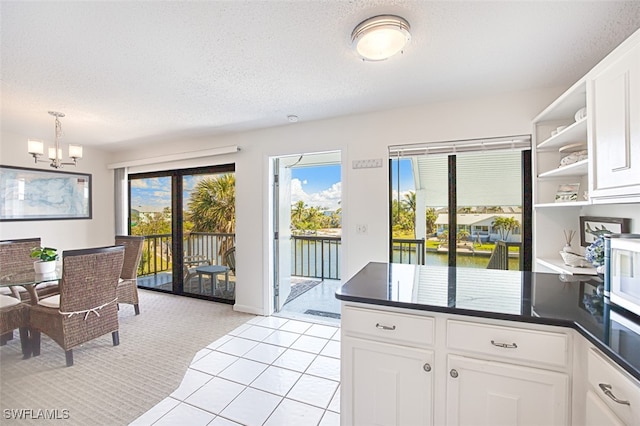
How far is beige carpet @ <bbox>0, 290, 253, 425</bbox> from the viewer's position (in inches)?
72.0

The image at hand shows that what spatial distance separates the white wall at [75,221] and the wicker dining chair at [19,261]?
96cm

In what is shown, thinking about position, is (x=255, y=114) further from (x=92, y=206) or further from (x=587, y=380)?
(x=92, y=206)

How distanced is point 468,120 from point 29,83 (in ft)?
12.7

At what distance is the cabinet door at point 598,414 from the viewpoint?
2.90 ft

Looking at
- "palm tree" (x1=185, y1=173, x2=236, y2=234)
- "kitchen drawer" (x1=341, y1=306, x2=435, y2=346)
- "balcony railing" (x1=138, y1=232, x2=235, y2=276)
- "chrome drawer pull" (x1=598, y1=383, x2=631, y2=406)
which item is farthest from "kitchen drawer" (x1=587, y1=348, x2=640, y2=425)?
"balcony railing" (x1=138, y1=232, x2=235, y2=276)

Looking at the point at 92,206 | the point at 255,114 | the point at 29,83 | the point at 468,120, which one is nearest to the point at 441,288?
the point at 468,120

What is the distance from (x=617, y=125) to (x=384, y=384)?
5.66 ft

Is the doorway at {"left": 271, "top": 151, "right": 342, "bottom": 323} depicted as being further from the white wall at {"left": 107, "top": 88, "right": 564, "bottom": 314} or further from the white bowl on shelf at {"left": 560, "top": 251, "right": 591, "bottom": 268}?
the white bowl on shelf at {"left": 560, "top": 251, "right": 591, "bottom": 268}

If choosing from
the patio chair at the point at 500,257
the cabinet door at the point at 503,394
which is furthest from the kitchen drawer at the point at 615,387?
the patio chair at the point at 500,257

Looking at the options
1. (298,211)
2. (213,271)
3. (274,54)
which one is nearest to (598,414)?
(274,54)

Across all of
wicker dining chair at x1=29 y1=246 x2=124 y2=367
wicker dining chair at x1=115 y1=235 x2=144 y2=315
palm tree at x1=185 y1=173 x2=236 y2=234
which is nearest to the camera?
wicker dining chair at x1=29 y1=246 x2=124 y2=367

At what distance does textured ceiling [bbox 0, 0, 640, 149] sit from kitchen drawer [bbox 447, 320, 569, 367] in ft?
5.23

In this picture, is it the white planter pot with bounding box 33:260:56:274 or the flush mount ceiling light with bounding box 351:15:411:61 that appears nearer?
the flush mount ceiling light with bounding box 351:15:411:61

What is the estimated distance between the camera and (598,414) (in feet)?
3.13
